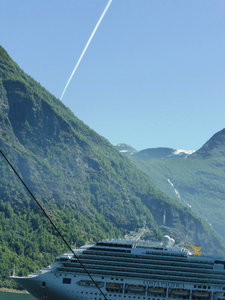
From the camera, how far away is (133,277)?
503 feet

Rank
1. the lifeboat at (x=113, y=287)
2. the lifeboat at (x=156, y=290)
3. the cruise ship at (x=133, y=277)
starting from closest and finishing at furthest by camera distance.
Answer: the cruise ship at (x=133, y=277), the lifeboat at (x=156, y=290), the lifeboat at (x=113, y=287)

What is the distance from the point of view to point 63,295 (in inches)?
5930

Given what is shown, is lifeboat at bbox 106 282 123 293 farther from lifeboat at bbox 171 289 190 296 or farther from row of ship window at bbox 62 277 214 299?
lifeboat at bbox 171 289 190 296

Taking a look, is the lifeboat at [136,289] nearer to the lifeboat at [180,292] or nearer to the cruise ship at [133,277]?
the cruise ship at [133,277]

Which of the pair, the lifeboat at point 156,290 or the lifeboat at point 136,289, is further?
the lifeboat at point 136,289

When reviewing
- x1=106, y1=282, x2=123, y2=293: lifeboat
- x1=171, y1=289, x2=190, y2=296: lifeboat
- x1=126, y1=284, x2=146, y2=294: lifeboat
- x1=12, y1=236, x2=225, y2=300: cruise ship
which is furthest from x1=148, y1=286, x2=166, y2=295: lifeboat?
x1=106, y1=282, x2=123, y2=293: lifeboat

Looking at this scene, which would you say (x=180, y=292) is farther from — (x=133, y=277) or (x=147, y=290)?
(x=133, y=277)

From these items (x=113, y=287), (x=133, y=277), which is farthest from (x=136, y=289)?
(x=113, y=287)

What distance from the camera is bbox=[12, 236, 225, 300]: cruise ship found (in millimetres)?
151250

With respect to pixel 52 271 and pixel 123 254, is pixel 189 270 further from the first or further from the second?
pixel 52 271

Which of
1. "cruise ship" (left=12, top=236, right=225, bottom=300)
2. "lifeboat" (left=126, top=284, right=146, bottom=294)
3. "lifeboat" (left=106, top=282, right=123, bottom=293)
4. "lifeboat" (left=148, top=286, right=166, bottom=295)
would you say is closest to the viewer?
"cruise ship" (left=12, top=236, right=225, bottom=300)

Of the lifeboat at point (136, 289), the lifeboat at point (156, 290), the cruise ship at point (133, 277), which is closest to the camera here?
the cruise ship at point (133, 277)

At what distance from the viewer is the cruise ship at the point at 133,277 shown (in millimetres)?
151250

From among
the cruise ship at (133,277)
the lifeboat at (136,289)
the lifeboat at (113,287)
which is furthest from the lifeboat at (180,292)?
the lifeboat at (113,287)
